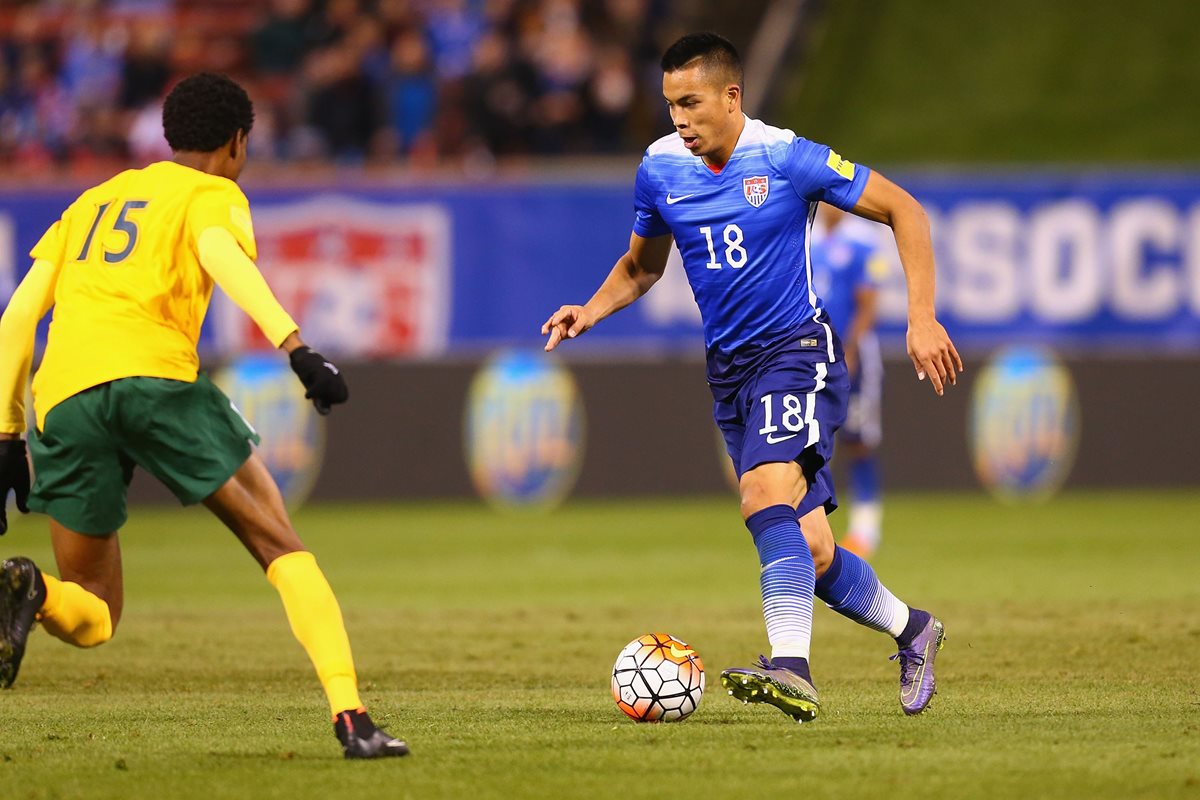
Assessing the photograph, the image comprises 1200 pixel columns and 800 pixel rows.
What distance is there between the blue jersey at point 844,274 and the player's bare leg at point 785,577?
668 centimetres

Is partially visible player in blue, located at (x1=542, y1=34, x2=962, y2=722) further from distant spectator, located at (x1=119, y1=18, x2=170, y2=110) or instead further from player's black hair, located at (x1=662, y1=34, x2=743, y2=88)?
distant spectator, located at (x1=119, y1=18, x2=170, y2=110)

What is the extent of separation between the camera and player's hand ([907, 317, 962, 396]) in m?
6.71

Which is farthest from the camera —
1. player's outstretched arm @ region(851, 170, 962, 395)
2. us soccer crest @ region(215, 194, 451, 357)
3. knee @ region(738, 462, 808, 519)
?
us soccer crest @ region(215, 194, 451, 357)

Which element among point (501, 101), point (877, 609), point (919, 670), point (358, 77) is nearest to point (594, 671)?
point (877, 609)

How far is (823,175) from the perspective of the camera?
714cm

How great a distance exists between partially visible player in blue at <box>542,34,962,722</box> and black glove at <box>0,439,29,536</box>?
6.39 feet

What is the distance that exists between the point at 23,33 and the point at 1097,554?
46.2ft

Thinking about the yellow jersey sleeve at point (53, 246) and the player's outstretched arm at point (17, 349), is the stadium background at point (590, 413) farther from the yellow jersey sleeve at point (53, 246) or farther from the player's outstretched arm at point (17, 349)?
the yellow jersey sleeve at point (53, 246)

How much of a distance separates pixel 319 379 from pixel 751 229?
2058 millimetres

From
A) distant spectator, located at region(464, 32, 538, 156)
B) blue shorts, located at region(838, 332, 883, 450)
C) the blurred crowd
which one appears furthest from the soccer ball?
distant spectator, located at region(464, 32, 538, 156)

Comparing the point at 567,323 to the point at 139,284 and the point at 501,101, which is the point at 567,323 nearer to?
the point at 139,284

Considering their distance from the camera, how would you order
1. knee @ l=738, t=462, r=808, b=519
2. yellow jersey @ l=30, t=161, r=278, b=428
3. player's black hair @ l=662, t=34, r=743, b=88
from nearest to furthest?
1. yellow jersey @ l=30, t=161, r=278, b=428
2. knee @ l=738, t=462, r=808, b=519
3. player's black hair @ l=662, t=34, r=743, b=88

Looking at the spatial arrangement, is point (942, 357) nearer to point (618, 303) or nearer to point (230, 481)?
point (618, 303)

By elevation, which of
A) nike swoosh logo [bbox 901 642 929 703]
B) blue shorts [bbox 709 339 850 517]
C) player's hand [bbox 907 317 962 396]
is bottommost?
nike swoosh logo [bbox 901 642 929 703]
